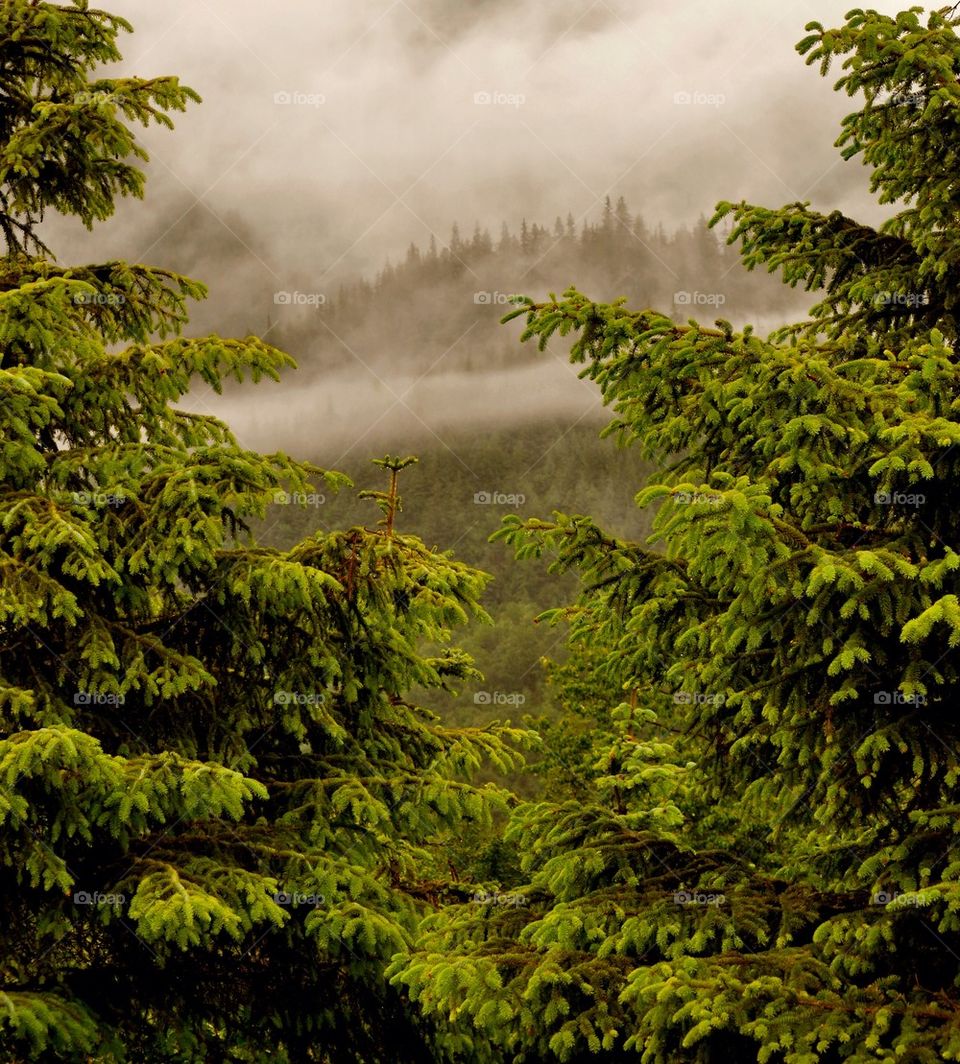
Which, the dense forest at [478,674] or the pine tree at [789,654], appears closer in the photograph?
the pine tree at [789,654]

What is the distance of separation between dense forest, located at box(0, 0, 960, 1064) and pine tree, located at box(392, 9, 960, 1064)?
0.03m

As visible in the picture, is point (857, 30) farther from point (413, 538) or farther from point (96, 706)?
point (96, 706)

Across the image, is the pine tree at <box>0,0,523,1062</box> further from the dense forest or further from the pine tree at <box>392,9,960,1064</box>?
the pine tree at <box>392,9,960,1064</box>

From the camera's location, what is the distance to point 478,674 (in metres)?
8.91

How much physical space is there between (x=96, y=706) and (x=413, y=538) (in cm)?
256

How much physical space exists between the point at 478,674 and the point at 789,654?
4280 millimetres

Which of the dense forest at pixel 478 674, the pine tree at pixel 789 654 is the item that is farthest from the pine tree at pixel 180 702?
the pine tree at pixel 789 654

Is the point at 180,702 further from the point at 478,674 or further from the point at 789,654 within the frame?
the point at 789,654

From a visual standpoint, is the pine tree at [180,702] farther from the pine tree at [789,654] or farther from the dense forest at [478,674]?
the pine tree at [789,654]

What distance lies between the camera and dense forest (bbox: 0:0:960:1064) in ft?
15.4

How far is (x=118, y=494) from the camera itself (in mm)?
6555

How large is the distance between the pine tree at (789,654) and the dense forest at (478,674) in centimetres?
3

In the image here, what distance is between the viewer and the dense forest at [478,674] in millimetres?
4695

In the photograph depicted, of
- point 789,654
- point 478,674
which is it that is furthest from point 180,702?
point 789,654
